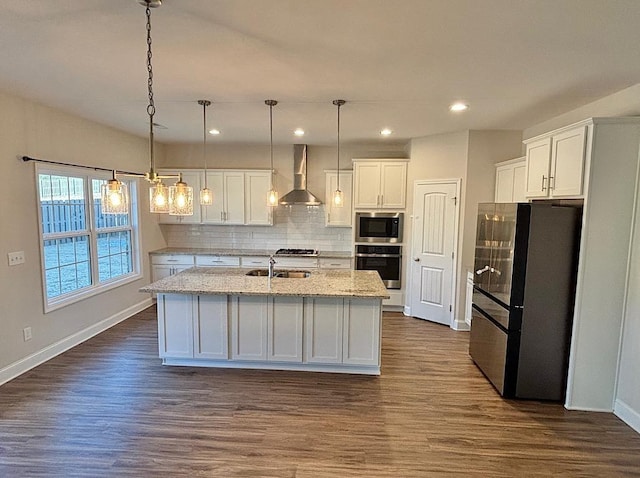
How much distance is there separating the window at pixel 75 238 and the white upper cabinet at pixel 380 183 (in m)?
3.53

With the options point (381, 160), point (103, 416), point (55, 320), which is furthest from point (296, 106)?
point (55, 320)

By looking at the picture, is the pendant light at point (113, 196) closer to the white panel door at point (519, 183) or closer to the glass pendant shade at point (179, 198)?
the glass pendant shade at point (179, 198)

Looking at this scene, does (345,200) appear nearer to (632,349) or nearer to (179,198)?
(179,198)

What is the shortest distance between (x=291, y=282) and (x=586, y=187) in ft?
8.78

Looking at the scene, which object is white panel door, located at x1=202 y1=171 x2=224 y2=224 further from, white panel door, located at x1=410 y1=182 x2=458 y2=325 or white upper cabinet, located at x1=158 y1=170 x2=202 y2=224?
white panel door, located at x1=410 y1=182 x2=458 y2=325

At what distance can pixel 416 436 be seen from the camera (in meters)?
2.61

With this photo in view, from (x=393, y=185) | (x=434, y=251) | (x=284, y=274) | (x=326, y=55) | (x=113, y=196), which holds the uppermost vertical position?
(x=326, y=55)

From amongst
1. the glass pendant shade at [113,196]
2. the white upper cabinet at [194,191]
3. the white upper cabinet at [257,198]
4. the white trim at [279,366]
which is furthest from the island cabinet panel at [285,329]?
the white upper cabinet at [194,191]

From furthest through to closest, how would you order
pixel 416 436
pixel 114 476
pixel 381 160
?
pixel 381 160
pixel 416 436
pixel 114 476

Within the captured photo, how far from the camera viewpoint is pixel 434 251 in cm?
505

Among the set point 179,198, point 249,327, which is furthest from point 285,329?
point 179,198

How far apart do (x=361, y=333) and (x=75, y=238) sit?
11.7ft

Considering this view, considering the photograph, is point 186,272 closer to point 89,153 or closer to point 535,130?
point 89,153

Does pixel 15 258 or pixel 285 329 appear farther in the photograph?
pixel 285 329
